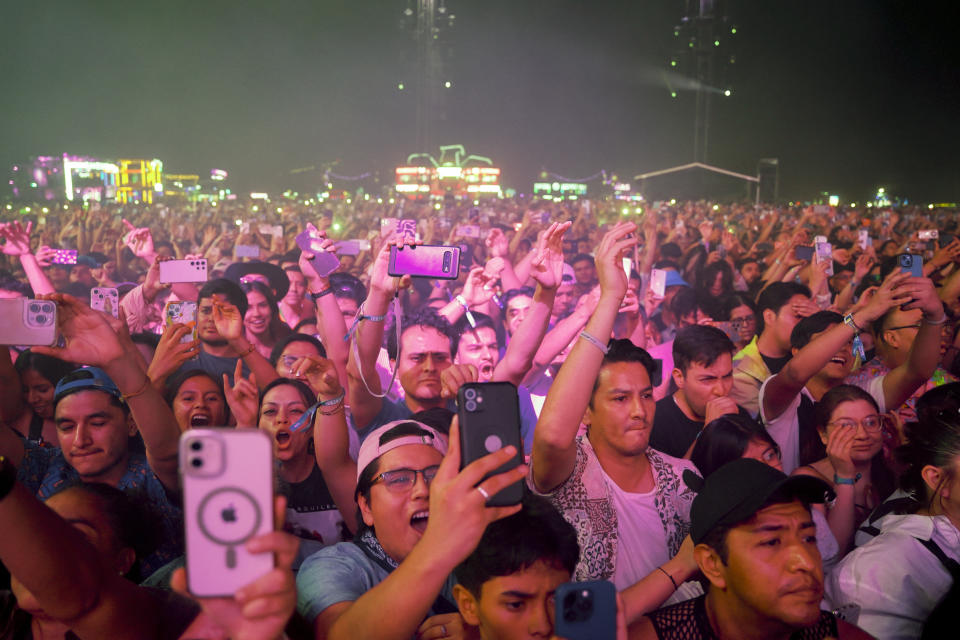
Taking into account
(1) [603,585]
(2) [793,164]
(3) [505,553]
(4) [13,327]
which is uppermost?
(2) [793,164]

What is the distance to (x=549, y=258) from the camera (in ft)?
10.2

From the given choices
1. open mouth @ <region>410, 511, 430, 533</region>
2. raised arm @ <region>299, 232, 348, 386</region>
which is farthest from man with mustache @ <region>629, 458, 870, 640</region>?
raised arm @ <region>299, 232, 348, 386</region>

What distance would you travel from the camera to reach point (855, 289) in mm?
6559

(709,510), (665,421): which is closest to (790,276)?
(665,421)

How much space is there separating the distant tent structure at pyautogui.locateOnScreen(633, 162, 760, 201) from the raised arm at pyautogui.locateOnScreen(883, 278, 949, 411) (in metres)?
38.7

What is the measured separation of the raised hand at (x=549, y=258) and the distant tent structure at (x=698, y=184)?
39795 mm

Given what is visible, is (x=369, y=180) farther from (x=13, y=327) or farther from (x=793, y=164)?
(x=13, y=327)

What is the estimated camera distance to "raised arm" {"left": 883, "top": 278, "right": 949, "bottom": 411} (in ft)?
10.2

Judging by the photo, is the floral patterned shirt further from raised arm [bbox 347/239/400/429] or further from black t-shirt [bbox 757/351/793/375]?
black t-shirt [bbox 757/351/793/375]

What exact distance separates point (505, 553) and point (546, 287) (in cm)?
159

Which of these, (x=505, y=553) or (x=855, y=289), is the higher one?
(x=855, y=289)

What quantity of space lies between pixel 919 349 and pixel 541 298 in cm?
205

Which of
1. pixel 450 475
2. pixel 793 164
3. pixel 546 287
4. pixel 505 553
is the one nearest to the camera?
pixel 450 475

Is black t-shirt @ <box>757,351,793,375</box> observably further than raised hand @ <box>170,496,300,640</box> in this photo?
Yes
